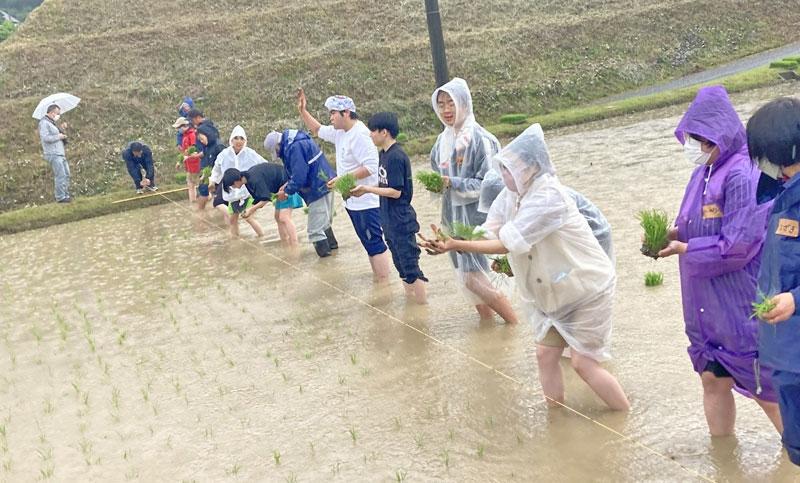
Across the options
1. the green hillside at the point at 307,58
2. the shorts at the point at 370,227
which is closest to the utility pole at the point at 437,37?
the shorts at the point at 370,227

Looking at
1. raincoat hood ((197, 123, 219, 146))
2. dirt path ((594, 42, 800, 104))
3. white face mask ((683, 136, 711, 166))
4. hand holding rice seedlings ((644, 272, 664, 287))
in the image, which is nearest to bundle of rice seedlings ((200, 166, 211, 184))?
raincoat hood ((197, 123, 219, 146))

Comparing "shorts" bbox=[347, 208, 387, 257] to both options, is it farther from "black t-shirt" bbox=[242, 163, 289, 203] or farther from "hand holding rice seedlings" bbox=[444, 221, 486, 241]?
"hand holding rice seedlings" bbox=[444, 221, 486, 241]

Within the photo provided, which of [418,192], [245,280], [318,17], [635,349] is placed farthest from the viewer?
[318,17]

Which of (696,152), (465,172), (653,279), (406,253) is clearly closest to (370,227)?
Answer: (406,253)

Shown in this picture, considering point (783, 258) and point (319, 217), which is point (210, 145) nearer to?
point (319, 217)

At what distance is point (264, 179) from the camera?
35.6 feet

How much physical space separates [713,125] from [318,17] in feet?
88.7

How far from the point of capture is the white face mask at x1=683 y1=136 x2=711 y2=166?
4.27m

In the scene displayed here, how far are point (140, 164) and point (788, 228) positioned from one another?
1528 cm

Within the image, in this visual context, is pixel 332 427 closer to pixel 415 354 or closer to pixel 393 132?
pixel 415 354

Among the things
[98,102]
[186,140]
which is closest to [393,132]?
[186,140]

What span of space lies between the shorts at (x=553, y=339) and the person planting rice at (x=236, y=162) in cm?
702

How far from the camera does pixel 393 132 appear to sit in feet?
24.6

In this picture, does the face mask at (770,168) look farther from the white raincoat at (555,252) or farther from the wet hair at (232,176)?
the wet hair at (232,176)
